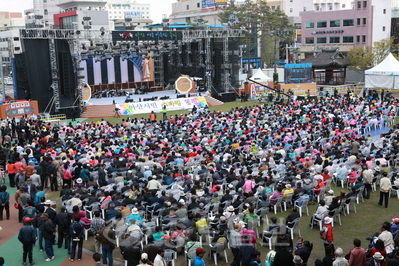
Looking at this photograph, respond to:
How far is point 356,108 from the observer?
27453 millimetres

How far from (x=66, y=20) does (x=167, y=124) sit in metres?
43.8

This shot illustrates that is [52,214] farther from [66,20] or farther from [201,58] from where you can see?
[66,20]

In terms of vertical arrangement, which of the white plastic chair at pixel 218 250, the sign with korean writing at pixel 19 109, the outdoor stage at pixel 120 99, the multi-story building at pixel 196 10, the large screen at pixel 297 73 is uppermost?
the multi-story building at pixel 196 10

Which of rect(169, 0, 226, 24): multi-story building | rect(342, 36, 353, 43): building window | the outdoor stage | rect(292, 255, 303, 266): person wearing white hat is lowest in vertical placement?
rect(292, 255, 303, 266): person wearing white hat

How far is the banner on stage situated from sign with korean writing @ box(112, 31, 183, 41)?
5.18 meters

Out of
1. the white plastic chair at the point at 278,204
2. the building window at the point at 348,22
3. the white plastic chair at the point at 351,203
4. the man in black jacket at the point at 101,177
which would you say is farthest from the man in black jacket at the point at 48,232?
the building window at the point at 348,22

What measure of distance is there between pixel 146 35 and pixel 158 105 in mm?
5813

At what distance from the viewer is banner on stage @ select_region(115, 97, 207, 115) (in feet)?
115

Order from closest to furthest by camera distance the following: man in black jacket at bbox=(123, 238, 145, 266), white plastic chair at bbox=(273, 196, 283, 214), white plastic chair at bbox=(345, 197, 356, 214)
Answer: man in black jacket at bbox=(123, 238, 145, 266) → white plastic chair at bbox=(345, 197, 356, 214) → white plastic chair at bbox=(273, 196, 283, 214)

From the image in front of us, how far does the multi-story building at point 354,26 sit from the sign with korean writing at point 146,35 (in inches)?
1396

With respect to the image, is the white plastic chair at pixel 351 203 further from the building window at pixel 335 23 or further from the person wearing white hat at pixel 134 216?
the building window at pixel 335 23

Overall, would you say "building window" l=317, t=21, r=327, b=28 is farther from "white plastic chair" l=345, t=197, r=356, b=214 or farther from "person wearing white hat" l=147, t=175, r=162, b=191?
"person wearing white hat" l=147, t=175, r=162, b=191

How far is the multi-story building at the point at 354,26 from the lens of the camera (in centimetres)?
6288

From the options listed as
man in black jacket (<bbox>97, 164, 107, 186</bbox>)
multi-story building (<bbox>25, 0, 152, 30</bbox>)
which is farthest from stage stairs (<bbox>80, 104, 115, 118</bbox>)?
man in black jacket (<bbox>97, 164, 107, 186</bbox>)
